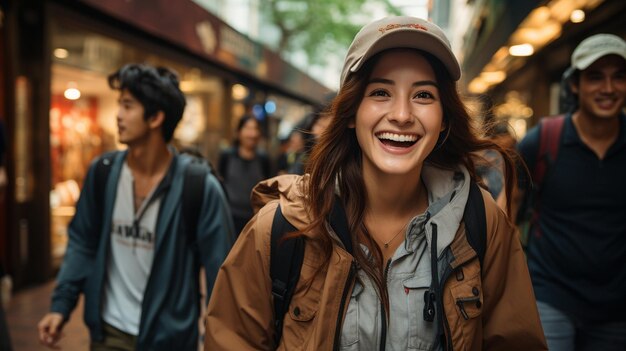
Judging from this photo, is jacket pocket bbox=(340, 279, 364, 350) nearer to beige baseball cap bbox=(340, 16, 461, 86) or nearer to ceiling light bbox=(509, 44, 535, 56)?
beige baseball cap bbox=(340, 16, 461, 86)

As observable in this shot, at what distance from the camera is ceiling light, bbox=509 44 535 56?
9375 mm

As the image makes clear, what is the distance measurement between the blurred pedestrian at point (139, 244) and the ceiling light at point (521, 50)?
7.45 m

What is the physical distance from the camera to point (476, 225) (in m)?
1.96

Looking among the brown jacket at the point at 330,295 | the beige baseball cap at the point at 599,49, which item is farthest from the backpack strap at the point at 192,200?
the beige baseball cap at the point at 599,49

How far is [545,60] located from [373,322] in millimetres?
10462

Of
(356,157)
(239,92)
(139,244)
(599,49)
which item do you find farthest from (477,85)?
(356,157)

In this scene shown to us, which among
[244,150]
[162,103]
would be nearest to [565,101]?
[162,103]

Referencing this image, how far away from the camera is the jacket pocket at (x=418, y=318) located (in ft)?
6.14

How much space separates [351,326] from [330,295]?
12cm

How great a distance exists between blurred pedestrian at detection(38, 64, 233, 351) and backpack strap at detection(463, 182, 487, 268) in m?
1.49

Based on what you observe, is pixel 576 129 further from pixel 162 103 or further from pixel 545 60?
pixel 545 60

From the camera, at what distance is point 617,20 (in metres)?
→ 6.93

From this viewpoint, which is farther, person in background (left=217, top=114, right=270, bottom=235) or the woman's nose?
person in background (left=217, top=114, right=270, bottom=235)

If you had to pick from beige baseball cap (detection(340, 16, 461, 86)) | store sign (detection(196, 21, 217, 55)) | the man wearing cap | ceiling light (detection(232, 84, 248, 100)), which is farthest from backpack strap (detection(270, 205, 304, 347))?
ceiling light (detection(232, 84, 248, 100))
